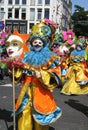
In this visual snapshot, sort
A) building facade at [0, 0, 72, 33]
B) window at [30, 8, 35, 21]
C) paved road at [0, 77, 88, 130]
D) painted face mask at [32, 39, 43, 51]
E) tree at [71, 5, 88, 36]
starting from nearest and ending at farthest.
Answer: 1. painted face mask at [32, 39, 43, 51]
2. paved road at [0, 77, 88, 130]
3. building facade at [0, 0, 72, 33]
4. window at [30, 8, 35, 21]
5. tree at [71, 5, 88, 36]

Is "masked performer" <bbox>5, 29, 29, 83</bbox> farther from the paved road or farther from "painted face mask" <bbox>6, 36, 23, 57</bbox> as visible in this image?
the paved road

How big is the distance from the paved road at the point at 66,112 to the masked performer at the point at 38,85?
114 cm

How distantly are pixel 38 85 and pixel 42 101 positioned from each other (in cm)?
25

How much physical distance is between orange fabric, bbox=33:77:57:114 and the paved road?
132cm

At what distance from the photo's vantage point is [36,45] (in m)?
6.66

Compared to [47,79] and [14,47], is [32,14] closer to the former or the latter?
[14,47]

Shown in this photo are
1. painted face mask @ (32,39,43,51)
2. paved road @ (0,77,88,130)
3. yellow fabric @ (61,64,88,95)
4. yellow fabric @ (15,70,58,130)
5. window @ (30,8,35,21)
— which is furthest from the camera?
window @ (30,8,35,21)

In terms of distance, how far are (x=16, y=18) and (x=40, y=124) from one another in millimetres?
69624

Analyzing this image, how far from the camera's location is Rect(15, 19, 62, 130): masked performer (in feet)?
21.2

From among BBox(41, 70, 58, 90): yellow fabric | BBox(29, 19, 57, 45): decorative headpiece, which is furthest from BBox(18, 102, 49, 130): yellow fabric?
BBox(29, 19, 57, 45): decorative headpiece

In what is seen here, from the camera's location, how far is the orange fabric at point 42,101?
6.48 m

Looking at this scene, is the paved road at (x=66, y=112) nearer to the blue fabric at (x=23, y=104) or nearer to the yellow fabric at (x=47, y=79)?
the blue fabric at (x=23, y=104)

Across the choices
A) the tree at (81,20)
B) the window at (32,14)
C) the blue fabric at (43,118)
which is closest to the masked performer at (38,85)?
the blue fabric at (43,118)

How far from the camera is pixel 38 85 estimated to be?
659 centimetres
